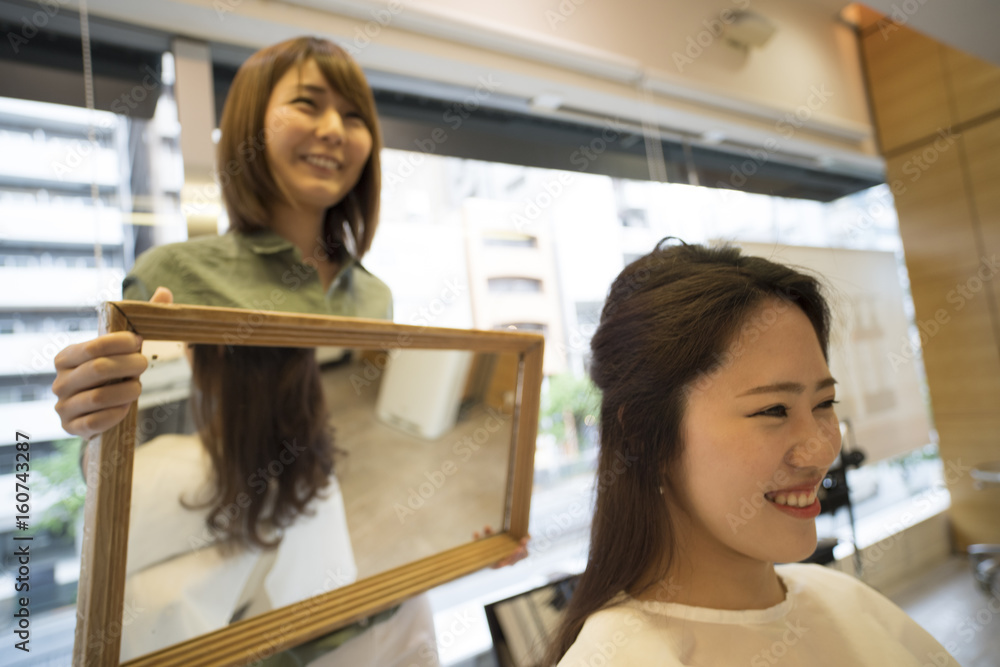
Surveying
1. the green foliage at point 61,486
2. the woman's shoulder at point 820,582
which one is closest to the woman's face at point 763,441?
the woman's shoulder at point 820,582

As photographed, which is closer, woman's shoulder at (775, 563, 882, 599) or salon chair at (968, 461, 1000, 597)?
woman's shoulder at (775, 563, 882, 599)

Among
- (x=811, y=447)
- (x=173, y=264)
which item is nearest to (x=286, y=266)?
(x=173, y=264)

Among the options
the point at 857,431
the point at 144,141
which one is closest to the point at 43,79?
the point at 144,141

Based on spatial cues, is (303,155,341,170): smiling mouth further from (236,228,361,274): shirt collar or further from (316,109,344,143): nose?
(236,228,361,274): shirt collar

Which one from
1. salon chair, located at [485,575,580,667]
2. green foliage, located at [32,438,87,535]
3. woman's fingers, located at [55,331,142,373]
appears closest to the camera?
woman's fingers, located at [55,331,142,373]

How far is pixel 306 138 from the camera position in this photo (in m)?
1.26

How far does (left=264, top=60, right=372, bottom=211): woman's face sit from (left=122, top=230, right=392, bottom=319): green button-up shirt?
0.13 metres

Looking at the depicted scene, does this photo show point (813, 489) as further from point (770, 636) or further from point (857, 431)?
point (857, 431)

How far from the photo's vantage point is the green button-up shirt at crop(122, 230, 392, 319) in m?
1.10

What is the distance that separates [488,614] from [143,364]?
1.21m

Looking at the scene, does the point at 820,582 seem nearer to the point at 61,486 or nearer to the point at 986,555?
the point at 61,486

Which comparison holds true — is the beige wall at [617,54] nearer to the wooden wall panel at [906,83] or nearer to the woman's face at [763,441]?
the wooden wall panel at [906,83]

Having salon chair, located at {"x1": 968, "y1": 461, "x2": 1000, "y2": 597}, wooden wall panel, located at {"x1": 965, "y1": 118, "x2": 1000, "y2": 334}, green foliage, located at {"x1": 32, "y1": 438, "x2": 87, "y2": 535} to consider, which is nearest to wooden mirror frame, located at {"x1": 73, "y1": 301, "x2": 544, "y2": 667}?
green foliage, located at {"x1": 32, "y1": 438, "x2": 87, "y2": 535}

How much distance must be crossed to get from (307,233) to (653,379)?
2.88ft
